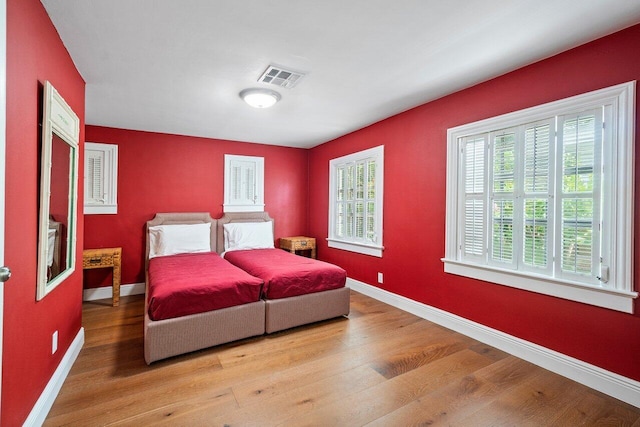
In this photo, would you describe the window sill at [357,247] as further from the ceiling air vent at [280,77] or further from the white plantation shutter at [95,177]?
the white plantation shutter at [95,177]

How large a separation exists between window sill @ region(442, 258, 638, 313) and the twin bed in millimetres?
1310

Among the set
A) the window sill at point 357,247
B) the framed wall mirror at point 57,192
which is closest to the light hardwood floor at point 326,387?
the framed wall mirror at point 57,192

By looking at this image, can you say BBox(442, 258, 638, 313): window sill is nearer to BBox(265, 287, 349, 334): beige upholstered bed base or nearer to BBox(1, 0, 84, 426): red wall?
BBox(265, 287, 349, 334): beige upholstered bed base

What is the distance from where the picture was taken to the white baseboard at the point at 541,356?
192 centimetres

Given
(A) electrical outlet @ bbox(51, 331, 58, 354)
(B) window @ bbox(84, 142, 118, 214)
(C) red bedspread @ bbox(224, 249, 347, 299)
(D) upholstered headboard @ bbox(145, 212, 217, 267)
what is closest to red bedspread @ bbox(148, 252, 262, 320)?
(C) red bedspread @ bbox(224, 249, 347, 299)

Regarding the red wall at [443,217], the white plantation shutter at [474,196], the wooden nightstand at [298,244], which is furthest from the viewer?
the wooden nightstand at [298,244]

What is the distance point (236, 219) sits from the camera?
489cm

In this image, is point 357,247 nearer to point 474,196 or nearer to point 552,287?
point 474,196

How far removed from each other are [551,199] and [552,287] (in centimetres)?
67

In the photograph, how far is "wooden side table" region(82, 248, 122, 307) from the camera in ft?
11.8

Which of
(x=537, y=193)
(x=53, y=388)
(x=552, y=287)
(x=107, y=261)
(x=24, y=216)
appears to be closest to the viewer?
(x=24, y=216)

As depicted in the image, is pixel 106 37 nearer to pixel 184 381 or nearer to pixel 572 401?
pixel 184 381

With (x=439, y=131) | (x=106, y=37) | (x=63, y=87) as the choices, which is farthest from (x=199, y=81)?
(x=439, y=131)

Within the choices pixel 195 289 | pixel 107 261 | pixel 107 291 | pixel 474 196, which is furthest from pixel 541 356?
pixel 107 291
